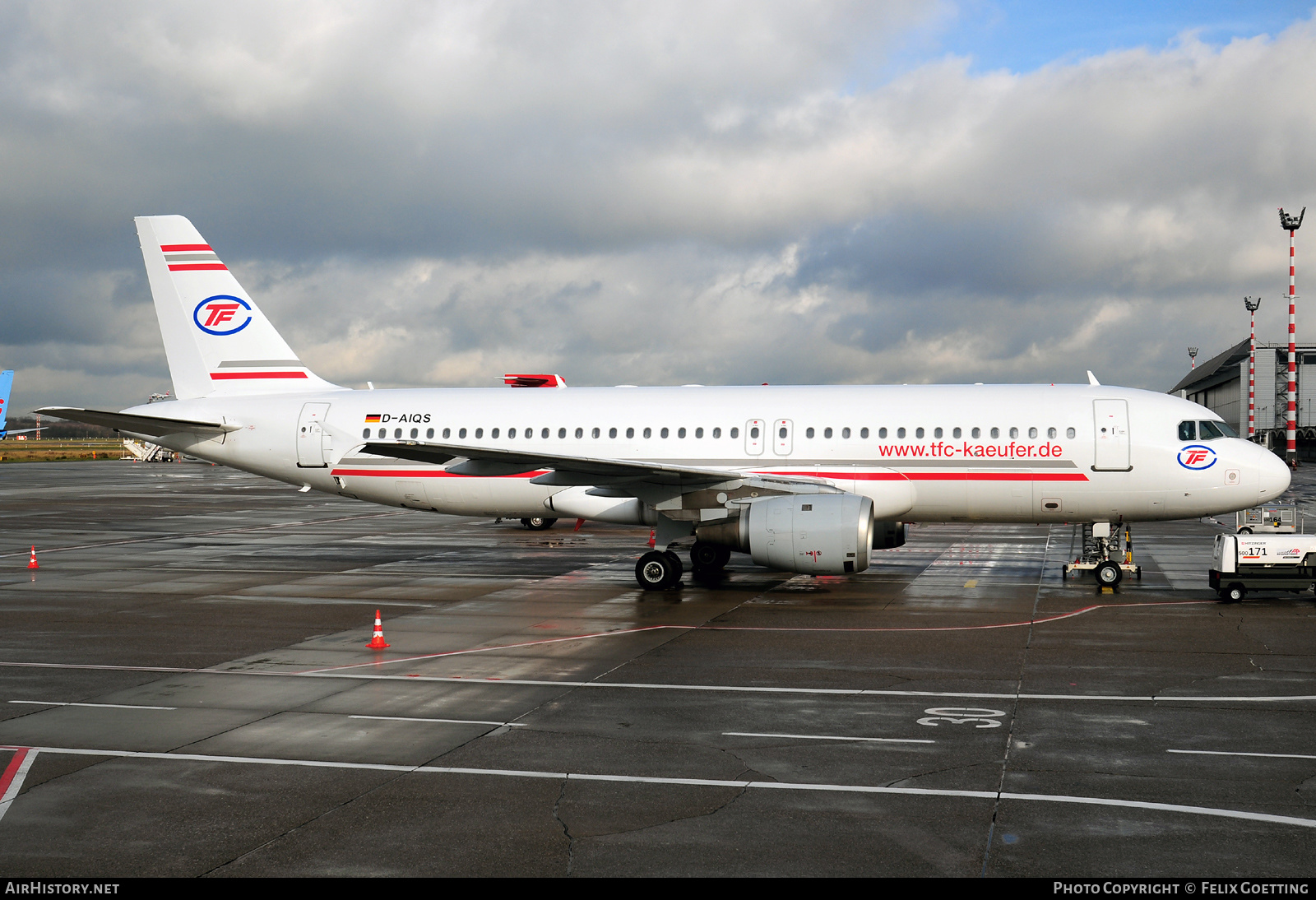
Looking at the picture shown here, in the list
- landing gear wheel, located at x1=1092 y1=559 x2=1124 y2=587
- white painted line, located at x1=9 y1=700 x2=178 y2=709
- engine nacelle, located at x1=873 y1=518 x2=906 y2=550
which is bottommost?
white painted line, located at x1=9 y1=700 x2=178 y2=709

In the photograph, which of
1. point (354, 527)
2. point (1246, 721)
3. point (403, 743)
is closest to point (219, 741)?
point (403, 743)

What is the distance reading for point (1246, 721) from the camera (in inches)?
473

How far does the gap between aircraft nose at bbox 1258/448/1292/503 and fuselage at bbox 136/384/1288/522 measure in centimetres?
4

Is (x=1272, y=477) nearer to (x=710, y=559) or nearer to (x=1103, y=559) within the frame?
(x=1103, y=559)

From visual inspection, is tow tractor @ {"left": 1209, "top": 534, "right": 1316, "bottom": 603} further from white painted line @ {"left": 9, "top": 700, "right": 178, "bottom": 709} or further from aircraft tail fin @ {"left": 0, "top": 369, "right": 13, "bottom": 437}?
aircraft tail fin @ {"left": 0, "top": 369, "right": 13, "bottom": 437}

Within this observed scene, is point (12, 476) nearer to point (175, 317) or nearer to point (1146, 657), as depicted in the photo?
point (175, 317)

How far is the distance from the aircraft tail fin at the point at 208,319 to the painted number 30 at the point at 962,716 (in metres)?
20.8

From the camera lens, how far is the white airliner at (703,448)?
22234 millimetres

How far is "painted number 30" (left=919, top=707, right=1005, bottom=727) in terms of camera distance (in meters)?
12.0

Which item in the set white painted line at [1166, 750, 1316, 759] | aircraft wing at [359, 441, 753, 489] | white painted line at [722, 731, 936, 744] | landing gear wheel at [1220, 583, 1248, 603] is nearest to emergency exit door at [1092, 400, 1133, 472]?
landing gear wheel at [1220, 583, 1248, 603]

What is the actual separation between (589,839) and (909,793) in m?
3.13

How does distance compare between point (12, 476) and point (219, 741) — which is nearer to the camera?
point (219, 741)

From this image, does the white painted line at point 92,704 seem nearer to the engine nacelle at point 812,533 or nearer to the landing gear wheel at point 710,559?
the engine nacelle at point 812,533
